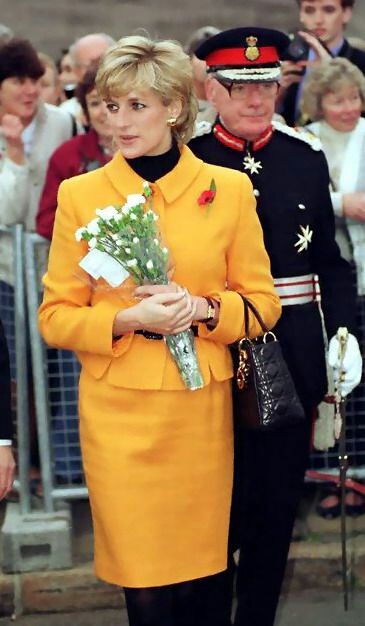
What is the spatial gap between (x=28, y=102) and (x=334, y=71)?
1.35m

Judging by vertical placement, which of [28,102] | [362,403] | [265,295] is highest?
[28,102]

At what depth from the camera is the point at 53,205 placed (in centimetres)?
586

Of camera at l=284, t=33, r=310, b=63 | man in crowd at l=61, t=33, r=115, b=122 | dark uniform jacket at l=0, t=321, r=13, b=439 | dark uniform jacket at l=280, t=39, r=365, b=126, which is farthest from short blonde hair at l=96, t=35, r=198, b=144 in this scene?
man in crowd at l=61, t=33, r=115, b=122

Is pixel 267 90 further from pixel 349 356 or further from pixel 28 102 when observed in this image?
pixel 28 102

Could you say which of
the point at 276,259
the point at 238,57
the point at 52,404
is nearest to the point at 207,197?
the point at 276,259

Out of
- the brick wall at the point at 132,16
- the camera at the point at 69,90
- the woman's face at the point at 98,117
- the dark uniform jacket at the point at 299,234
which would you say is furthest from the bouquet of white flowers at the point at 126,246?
the brick wall at the point at 132,16

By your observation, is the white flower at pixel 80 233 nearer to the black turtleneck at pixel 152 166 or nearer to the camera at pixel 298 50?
the black turtleneck at pixel 152 166

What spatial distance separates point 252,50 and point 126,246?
39.0 inches

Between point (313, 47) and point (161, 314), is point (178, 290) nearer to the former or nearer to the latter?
point (161, 314)

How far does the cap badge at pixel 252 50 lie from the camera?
4.59 m

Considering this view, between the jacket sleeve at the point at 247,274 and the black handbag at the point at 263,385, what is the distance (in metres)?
0.04

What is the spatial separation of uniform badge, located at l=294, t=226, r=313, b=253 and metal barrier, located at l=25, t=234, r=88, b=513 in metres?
1.42

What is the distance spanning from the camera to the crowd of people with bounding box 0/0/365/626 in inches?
161

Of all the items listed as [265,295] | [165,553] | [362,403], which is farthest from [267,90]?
[362,403]
